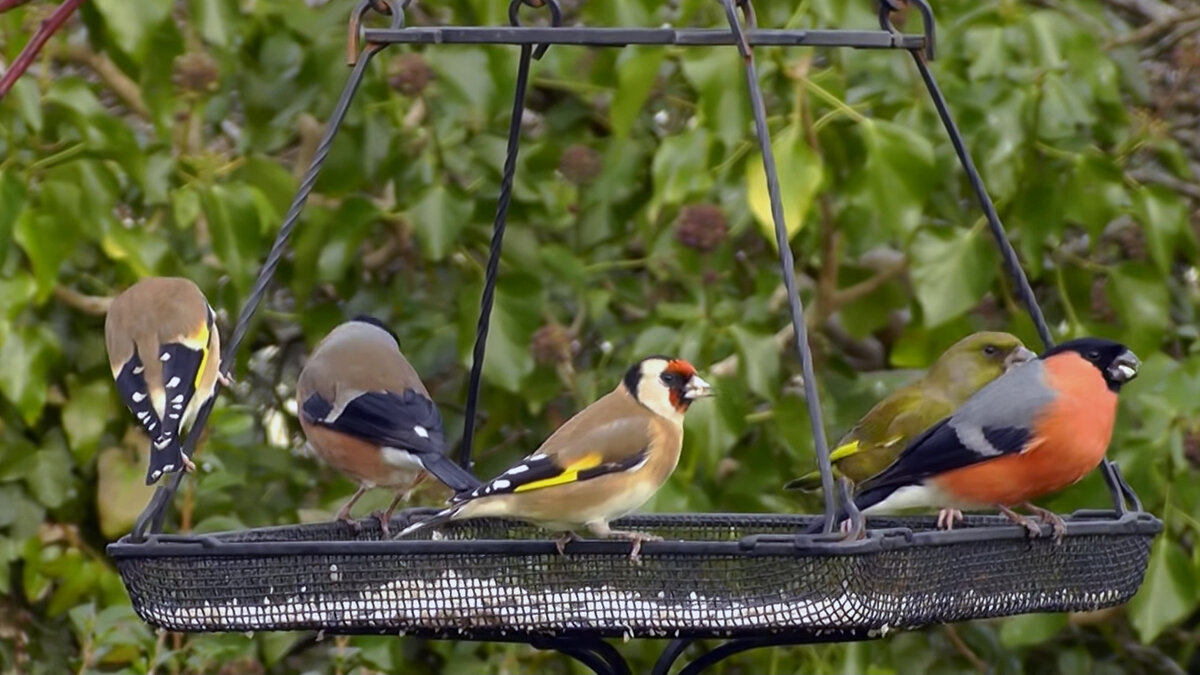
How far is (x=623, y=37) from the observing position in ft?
8.68

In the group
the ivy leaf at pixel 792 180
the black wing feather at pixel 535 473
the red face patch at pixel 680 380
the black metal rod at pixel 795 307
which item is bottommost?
the ivy leaf at pixel 792 180

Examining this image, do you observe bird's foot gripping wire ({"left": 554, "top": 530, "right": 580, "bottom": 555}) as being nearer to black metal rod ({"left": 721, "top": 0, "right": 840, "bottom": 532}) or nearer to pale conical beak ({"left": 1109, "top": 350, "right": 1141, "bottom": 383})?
black metal rod ({"left": 721, "top": 0, "right": 840, "bottom": 532})

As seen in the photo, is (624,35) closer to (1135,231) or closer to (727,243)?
(727,243)

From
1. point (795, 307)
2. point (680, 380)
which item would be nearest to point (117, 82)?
point (680, 380)

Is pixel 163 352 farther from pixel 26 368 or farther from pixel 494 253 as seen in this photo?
pixel 26 368

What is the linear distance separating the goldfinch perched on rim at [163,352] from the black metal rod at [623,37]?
61 cm

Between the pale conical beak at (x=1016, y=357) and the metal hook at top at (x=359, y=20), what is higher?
the metal hook at top at (x=359, y=20)

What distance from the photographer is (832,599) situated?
2.44 meters

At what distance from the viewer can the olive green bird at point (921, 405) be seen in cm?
370

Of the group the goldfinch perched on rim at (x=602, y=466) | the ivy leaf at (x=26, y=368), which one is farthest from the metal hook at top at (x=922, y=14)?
the ivy leaf at (x=26, y=368)

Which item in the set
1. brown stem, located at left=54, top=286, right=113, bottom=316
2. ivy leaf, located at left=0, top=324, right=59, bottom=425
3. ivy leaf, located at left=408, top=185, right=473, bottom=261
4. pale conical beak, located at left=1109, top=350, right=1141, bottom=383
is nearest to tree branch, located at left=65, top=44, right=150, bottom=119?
brown stem, located at left=54, top=286, right=113, bottom=316

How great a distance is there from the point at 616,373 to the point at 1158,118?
140 cm

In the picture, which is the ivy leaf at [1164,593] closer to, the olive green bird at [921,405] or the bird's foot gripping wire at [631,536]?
the olive green bird at [921,405]

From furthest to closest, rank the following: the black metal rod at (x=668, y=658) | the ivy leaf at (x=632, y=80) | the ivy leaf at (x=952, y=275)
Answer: the ivy leaf at (x=952, y=275)
the ivy leaf at (x=632, y=80)
the black metal rod at (x=668, y=658)
